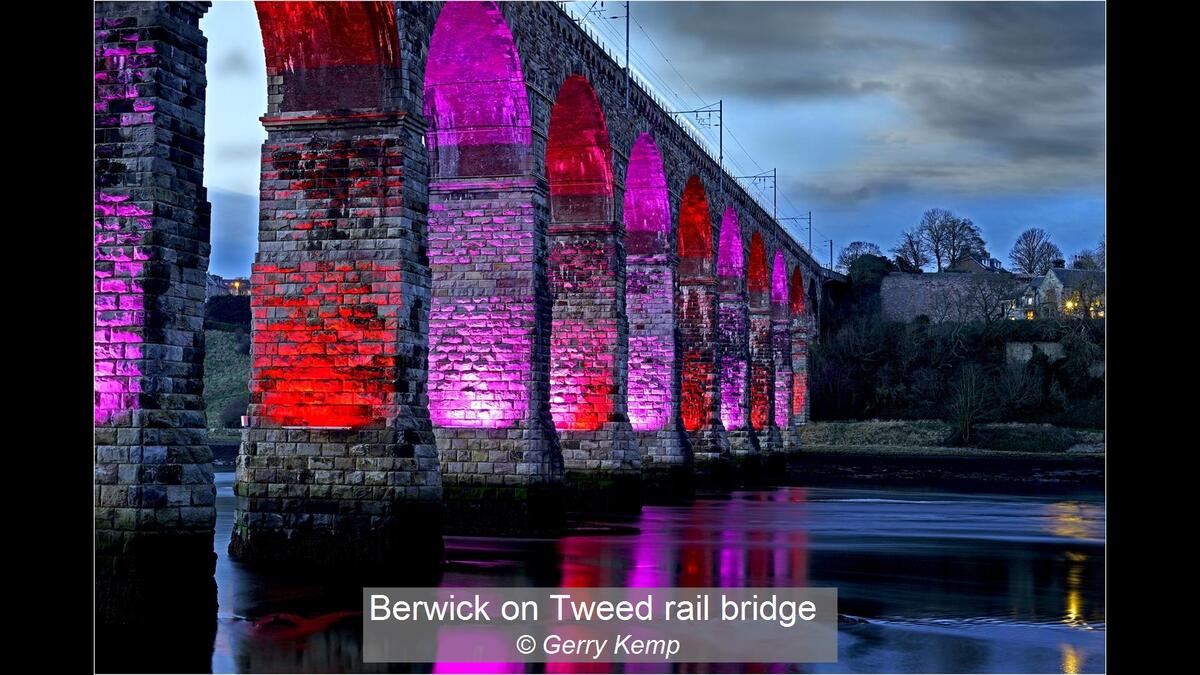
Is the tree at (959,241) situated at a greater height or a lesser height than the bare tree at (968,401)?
greater

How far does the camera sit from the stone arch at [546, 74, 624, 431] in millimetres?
21750

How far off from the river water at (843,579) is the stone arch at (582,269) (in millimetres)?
2465

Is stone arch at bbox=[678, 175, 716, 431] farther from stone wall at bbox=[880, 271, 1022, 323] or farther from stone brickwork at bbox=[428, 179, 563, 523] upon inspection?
stone wall at bbox=[880, 271, 1022, 323]

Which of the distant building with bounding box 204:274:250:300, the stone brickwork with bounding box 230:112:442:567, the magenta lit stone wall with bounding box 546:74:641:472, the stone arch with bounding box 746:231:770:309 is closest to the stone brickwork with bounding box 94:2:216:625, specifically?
the stone brickwork with bounding box 230:112:442:567

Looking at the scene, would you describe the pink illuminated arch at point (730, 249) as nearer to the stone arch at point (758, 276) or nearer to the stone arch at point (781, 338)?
the stone arch at point (758, 276)

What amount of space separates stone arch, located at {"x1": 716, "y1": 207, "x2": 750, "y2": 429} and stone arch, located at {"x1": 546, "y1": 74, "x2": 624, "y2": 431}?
1093 cm

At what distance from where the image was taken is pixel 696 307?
30.5 metres

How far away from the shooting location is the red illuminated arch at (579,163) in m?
21.9

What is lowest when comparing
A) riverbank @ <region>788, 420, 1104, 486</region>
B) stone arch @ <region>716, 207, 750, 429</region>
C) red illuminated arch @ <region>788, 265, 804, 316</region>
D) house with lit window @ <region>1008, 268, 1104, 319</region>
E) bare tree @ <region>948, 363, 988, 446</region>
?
riverbank @ <region>788, 420, 1104, 486</region>

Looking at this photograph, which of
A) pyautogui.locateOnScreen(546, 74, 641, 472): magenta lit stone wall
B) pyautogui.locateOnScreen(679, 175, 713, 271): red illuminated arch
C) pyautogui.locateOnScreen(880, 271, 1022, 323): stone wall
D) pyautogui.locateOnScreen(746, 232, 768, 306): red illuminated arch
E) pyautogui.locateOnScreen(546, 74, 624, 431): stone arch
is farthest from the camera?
pyautogui.locateOnScreen(880, 271, 1022, 323): stone wall

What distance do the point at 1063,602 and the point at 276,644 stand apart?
7276 mm

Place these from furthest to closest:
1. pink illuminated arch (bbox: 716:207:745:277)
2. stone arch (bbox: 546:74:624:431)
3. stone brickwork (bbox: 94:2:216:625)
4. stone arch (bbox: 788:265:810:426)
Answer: stone arch (bbox: 788:265:810:426), pink illuminated arch (bbox: 716:207:745:277), stone arch (bbox: 546:74:624:431), stone brickwork (bbox: 94:2:216:625)

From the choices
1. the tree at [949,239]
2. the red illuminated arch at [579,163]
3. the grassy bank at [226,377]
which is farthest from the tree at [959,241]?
the red illuminated arch at [579,163]

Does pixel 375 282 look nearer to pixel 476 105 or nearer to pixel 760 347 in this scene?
pixel 476 105
